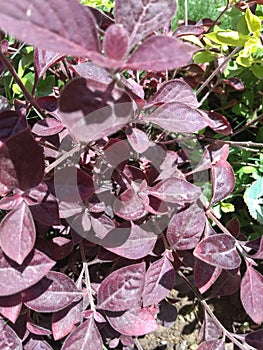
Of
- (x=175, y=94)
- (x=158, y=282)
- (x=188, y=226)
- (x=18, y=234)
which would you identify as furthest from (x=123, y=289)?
(x=175, y=94)

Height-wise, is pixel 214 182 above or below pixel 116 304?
above

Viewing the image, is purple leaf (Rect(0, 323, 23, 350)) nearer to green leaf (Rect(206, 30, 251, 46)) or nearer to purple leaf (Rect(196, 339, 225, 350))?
purple leaf (Rect(196, 339, 225, 350))

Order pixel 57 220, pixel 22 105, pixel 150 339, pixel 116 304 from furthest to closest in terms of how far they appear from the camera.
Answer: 1. pixel 150 339
2. pixel 22 105
3. pixel 116 304
4. pixel 57 220

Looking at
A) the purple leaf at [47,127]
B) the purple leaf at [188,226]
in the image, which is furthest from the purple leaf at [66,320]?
the purple leaf at [47,127]

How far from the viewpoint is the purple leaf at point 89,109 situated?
2.02 ft

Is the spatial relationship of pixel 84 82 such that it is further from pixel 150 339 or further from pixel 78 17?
pixel 150 339

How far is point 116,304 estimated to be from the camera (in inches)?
40.3

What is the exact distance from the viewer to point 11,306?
975mm

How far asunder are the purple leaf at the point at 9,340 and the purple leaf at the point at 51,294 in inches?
4.1

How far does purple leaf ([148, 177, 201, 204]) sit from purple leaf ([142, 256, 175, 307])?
0.17m

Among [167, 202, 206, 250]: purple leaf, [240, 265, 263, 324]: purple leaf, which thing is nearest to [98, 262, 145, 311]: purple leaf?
[167, 202, 206, 250]: purple leaf

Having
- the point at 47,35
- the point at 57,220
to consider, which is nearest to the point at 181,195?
the point at 57,220

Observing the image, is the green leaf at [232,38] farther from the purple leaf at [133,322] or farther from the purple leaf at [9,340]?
the purple leaf at [9,340]

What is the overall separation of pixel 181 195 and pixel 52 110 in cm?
35
